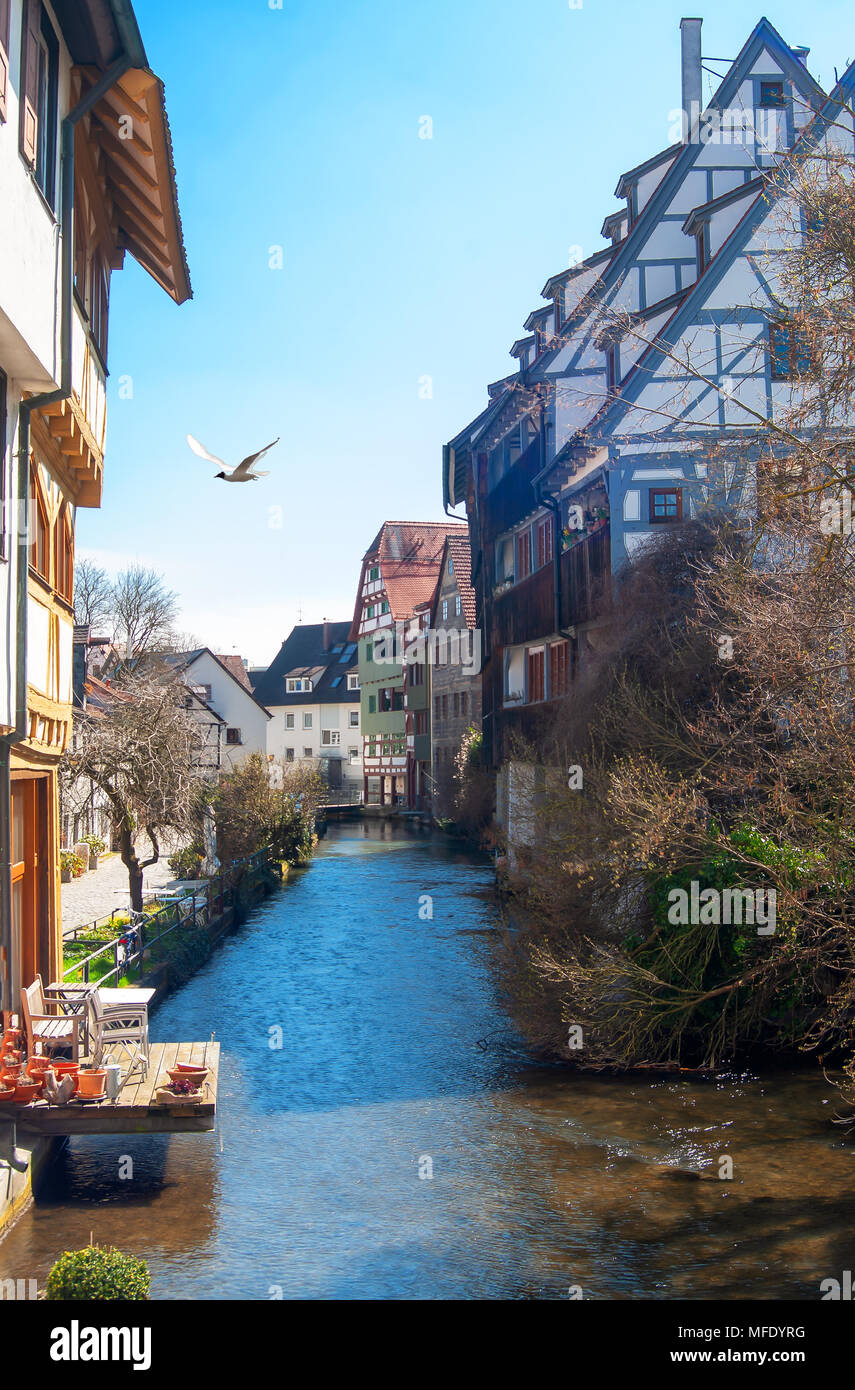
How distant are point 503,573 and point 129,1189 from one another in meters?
23.0

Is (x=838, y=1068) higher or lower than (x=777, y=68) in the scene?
lower

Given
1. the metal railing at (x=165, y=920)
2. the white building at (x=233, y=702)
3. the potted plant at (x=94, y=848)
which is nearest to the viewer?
the metal railing at (x=165, y=920)

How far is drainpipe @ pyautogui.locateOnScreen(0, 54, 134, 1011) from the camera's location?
29.8ft

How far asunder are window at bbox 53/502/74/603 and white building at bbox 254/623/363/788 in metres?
57.5

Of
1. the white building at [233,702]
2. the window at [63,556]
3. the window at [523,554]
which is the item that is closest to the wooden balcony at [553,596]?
the window at [523,554]

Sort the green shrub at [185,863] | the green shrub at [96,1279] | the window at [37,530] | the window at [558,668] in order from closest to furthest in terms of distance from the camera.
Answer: the green shrub at [96,1279]
the window at [37,530]
the window at [558,668]
the green shrub at [185,863]

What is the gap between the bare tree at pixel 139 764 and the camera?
62.8ft

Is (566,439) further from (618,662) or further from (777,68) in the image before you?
(618,662)

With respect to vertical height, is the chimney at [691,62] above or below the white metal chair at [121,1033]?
above

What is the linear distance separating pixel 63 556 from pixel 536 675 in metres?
16.8

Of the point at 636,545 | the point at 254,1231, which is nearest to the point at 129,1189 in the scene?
the point at 254,1231

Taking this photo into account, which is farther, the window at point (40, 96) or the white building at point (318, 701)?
the white building at point (318, 701)

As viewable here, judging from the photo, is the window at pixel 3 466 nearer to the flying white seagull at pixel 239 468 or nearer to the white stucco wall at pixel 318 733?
the flying white seagull at pixel 239 468

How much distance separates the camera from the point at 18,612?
920cm
